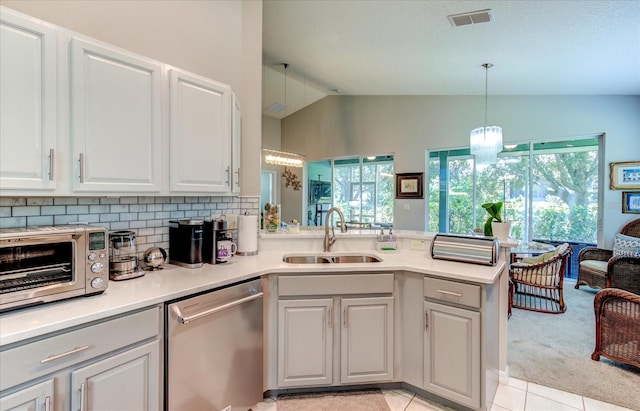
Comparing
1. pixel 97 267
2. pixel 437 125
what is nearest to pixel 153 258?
pixel 97 267

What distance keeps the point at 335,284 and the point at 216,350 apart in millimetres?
813

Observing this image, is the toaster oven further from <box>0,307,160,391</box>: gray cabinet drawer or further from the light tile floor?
the light tile floor

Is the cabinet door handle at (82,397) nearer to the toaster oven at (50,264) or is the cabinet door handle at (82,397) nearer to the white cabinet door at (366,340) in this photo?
the toaster oven at (50,264)

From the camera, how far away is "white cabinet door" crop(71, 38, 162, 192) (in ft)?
5.04

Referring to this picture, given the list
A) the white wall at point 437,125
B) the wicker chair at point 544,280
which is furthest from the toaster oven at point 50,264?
the white wall at point 437,125

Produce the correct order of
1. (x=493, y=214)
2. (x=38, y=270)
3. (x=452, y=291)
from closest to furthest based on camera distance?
1. (x=38, y=270)
2. (x=452, y=291)
3. (x=493, y=214)

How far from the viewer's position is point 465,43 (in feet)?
11.6

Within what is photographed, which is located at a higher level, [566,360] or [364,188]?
[364,188]

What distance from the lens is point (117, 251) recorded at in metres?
1.84

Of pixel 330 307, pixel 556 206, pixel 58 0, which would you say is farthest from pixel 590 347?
pixel 58 0

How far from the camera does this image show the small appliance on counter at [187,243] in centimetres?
208

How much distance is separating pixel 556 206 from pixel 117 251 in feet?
20.2

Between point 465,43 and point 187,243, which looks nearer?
point 187,243

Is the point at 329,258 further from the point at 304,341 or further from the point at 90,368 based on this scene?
the point at 90,368
